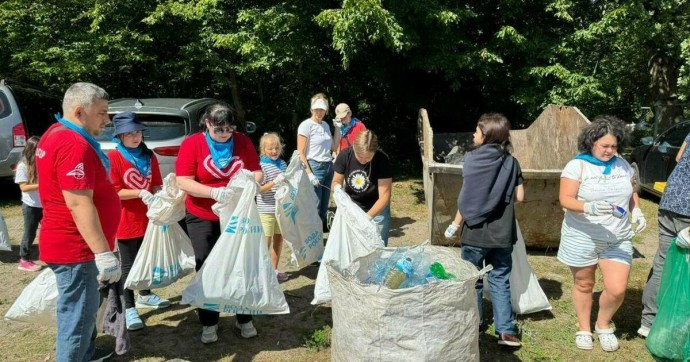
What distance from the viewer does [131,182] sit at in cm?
370

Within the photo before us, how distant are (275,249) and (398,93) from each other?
7012 millimetres

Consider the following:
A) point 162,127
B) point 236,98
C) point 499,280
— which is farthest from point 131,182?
point 236,98

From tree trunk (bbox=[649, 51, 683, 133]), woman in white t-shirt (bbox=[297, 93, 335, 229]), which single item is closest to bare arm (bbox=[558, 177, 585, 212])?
woman in white t-shirt (bbox=[297, 93, 335, 229])

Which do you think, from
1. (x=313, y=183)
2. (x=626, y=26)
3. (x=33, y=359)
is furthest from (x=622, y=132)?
(x=626, y=26)

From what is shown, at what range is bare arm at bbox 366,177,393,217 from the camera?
396 cm

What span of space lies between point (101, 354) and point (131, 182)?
1.13 meters

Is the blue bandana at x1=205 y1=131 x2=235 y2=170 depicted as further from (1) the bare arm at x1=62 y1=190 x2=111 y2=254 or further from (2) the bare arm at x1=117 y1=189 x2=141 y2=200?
(1) the bare arm at x1=62 y1=190 x2=111 y2=254

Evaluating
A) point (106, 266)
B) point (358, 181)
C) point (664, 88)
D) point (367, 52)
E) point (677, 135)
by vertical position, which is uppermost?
point (367, 52)

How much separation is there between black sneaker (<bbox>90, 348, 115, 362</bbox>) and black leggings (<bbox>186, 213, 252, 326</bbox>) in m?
0.61

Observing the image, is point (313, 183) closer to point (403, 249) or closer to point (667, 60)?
point (403, 249)

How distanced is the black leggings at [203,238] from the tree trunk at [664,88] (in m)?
11.8

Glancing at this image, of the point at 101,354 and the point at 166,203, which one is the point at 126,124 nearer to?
the point at 166,203

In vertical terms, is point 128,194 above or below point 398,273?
above

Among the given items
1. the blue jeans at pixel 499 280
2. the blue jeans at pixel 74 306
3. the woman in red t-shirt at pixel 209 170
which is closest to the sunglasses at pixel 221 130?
the woman in red t-shirt at pixel 209 170
